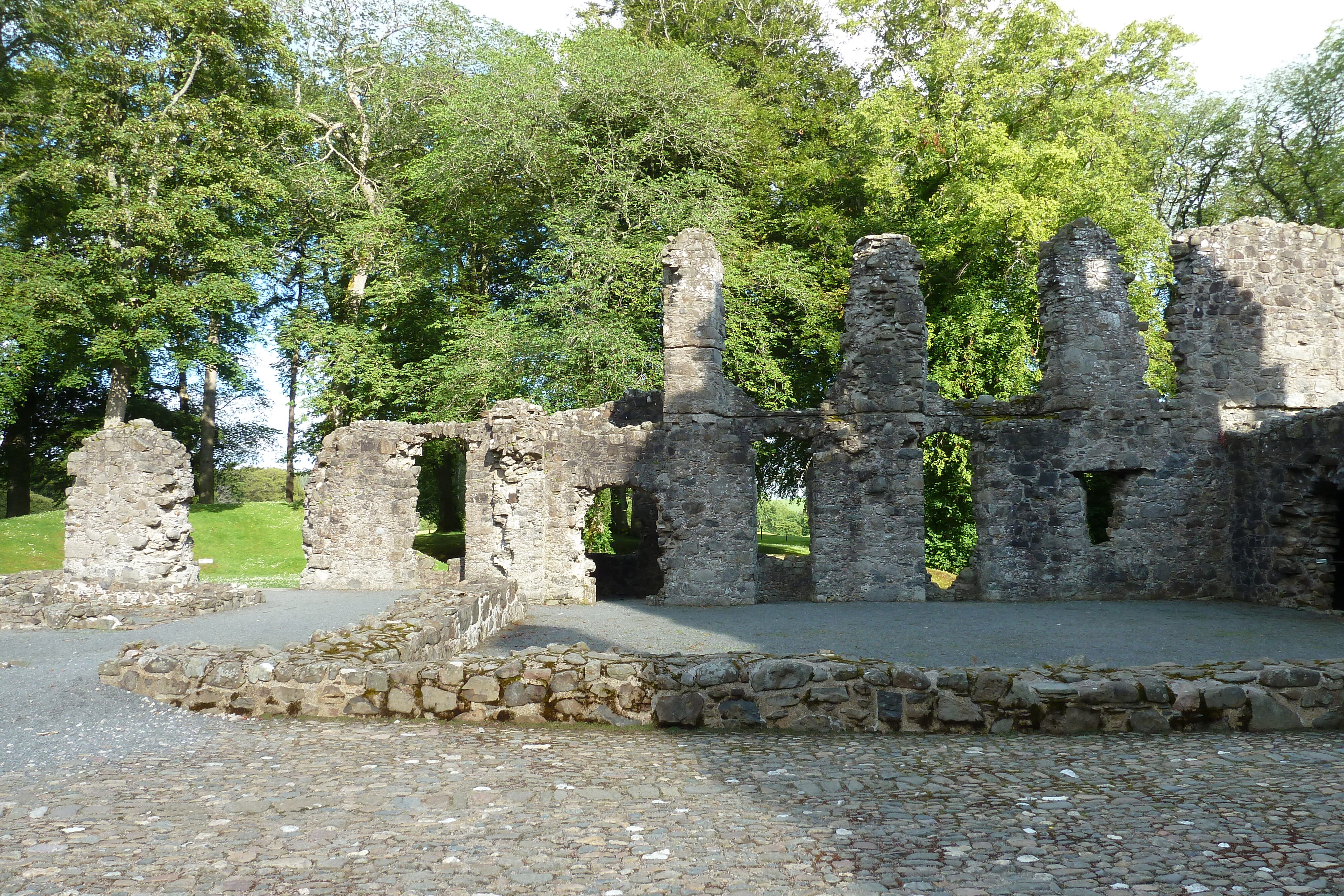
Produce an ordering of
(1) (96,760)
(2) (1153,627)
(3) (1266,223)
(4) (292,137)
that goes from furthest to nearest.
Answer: (4) (292,137)
(3) (1266,223)
(2) (1153,627)
(1) (96,760)

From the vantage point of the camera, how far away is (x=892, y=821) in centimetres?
429

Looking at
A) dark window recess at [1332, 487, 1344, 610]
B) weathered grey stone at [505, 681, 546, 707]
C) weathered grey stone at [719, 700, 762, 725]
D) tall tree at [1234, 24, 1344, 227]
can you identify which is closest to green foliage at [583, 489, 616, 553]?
dark window recess at [1332, 487, 1344, 610]

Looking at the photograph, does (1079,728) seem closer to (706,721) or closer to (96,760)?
(706,721)

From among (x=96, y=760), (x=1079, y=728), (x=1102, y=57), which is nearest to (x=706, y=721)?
(x=1079, y=728)

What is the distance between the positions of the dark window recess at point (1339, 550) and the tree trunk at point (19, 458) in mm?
33373

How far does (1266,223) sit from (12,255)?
29464mm

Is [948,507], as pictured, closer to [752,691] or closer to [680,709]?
[752,691]

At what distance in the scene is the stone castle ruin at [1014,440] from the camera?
50.5ft

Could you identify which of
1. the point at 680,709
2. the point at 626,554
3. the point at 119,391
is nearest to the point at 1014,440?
the point at 626,554

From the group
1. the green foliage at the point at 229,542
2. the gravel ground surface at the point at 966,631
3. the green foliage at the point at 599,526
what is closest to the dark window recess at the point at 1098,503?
the gravel ground surface at the point at 966,631

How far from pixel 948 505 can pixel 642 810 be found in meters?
19.2

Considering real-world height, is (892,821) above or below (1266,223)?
below

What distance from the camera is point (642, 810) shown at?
14.8ft

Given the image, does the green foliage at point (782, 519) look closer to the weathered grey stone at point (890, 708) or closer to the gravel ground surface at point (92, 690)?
the gravel ground surface at point (92, 690)
